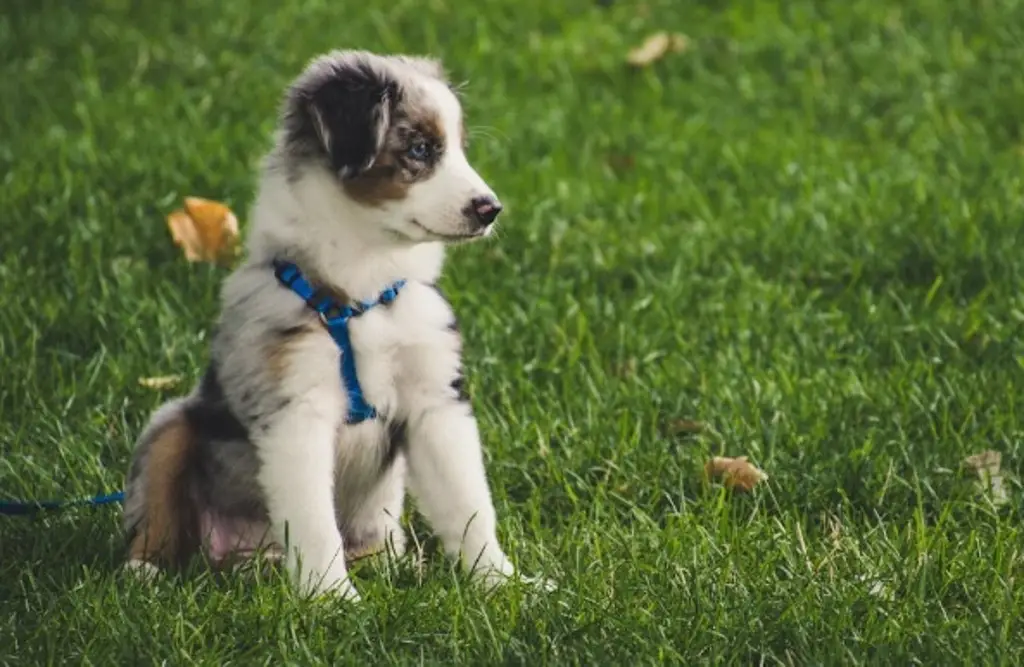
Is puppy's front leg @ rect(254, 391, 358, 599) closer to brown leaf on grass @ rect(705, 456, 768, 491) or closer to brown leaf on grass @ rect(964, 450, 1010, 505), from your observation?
brown leaf on grass @ rect(705, 456, 768, 491)

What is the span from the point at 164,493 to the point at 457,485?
654mm

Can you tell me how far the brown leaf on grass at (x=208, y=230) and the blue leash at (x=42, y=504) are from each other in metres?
1.66

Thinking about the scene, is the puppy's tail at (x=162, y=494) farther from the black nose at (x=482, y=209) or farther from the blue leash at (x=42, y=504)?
the black nose at (x=482, y=209)

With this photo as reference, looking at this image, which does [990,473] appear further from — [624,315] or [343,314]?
[343,314]

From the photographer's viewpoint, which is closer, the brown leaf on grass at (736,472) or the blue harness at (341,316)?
the blue harness at (341,316)

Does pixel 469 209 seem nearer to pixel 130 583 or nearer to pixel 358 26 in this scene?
pixel 130 583

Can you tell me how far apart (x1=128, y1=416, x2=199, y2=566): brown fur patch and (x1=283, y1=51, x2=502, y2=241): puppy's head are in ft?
2.17

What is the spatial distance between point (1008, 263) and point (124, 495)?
312 cm

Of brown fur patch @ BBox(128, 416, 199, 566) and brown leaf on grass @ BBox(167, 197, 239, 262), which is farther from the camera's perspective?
brown leaf on grass @ BBox(167, 197, 239, 262)

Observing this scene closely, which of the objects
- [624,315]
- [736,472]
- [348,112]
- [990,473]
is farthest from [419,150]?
[624,315]

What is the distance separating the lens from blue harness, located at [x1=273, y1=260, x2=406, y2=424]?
3.88 meters

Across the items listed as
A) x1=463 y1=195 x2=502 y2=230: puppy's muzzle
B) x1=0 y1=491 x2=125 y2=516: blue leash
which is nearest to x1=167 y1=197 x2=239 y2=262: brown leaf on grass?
x1=0 y1=491 x2=125 y2=516: blue leash

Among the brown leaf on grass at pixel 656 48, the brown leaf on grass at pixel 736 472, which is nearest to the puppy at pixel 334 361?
the brown leaf on grass at pixel 736 472

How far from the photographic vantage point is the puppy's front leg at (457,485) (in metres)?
3.95
